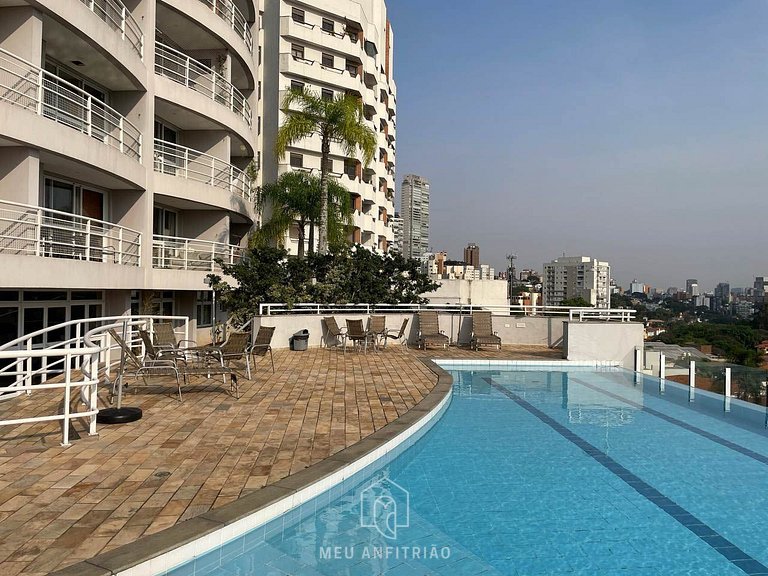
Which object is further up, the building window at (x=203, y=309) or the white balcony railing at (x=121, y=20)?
the white balcony railing at (x=121, y=20)

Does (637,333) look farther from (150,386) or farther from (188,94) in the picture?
(188,94)

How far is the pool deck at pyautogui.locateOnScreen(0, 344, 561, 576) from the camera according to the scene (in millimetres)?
4547

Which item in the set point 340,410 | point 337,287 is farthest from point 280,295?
point 340,410

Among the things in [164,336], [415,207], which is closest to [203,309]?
[164,336]

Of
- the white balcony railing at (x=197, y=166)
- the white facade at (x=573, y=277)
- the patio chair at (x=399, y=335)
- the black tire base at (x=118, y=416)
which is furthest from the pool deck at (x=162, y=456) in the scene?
the white facade at (x=573, y=277)

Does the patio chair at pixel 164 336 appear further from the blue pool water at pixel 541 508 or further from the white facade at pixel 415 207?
the white facade at pixel 415 207

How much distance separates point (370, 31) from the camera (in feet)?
154

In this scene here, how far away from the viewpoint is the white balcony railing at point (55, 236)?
37.9 feet

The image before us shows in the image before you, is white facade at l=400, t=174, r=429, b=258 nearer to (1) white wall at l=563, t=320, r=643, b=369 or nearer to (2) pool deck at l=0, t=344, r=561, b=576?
(1) white wall at l=563, t=320, r=643, b=369

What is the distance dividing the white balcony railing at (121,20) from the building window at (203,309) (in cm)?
923

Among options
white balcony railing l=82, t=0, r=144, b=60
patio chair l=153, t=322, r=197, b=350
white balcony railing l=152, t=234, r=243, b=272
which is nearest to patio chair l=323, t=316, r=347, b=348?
white balcony railing l=152, t=234, r=243, b=272

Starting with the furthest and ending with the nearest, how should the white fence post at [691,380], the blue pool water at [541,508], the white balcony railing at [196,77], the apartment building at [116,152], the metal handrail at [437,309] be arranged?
the white balcony railing at [196,77], the metal handrail at [437,309], the white fence post at [691,380], the apartment building at [116,152], the blue pool water at [541,508]

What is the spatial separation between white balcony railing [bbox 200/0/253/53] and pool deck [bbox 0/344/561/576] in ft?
55.7

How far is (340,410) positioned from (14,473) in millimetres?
4587
